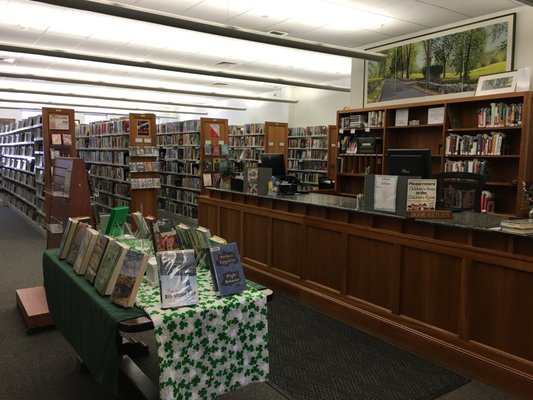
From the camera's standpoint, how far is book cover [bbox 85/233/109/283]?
246cm

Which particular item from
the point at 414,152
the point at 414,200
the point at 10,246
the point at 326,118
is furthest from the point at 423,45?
the point at 10,246

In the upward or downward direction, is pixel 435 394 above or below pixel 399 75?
below

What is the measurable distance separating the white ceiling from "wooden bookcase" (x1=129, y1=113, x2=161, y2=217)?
1.29 metres

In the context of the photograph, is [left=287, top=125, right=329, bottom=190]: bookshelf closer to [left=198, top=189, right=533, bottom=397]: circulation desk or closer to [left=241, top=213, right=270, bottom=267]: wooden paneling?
[left=241, top=213, right=270, bottom=267]: wooden paneling

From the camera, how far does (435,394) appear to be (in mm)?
2797

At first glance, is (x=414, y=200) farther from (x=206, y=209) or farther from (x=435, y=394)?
(x=206, y=209)

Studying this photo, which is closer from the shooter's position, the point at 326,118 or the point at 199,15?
the point at 199,15

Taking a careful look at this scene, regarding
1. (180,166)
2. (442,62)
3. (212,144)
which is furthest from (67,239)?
(180,166)

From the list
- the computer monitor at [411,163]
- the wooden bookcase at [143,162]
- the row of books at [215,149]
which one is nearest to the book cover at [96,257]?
the computer monitor at [411,163]

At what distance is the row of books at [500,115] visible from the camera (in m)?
5.31

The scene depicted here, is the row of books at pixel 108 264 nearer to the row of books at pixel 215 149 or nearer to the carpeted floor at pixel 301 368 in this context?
the carpeted floor at pixel 301 368

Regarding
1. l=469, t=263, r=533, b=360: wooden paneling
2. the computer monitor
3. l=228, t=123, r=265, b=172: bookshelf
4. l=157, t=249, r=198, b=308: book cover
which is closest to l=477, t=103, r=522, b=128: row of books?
the computer monitor

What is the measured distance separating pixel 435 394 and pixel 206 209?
4.05 m

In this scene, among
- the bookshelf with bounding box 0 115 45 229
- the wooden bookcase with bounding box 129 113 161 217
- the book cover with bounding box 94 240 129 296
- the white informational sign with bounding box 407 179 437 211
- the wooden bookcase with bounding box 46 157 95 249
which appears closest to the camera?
the book cover with bounding box 94 240 129 296
